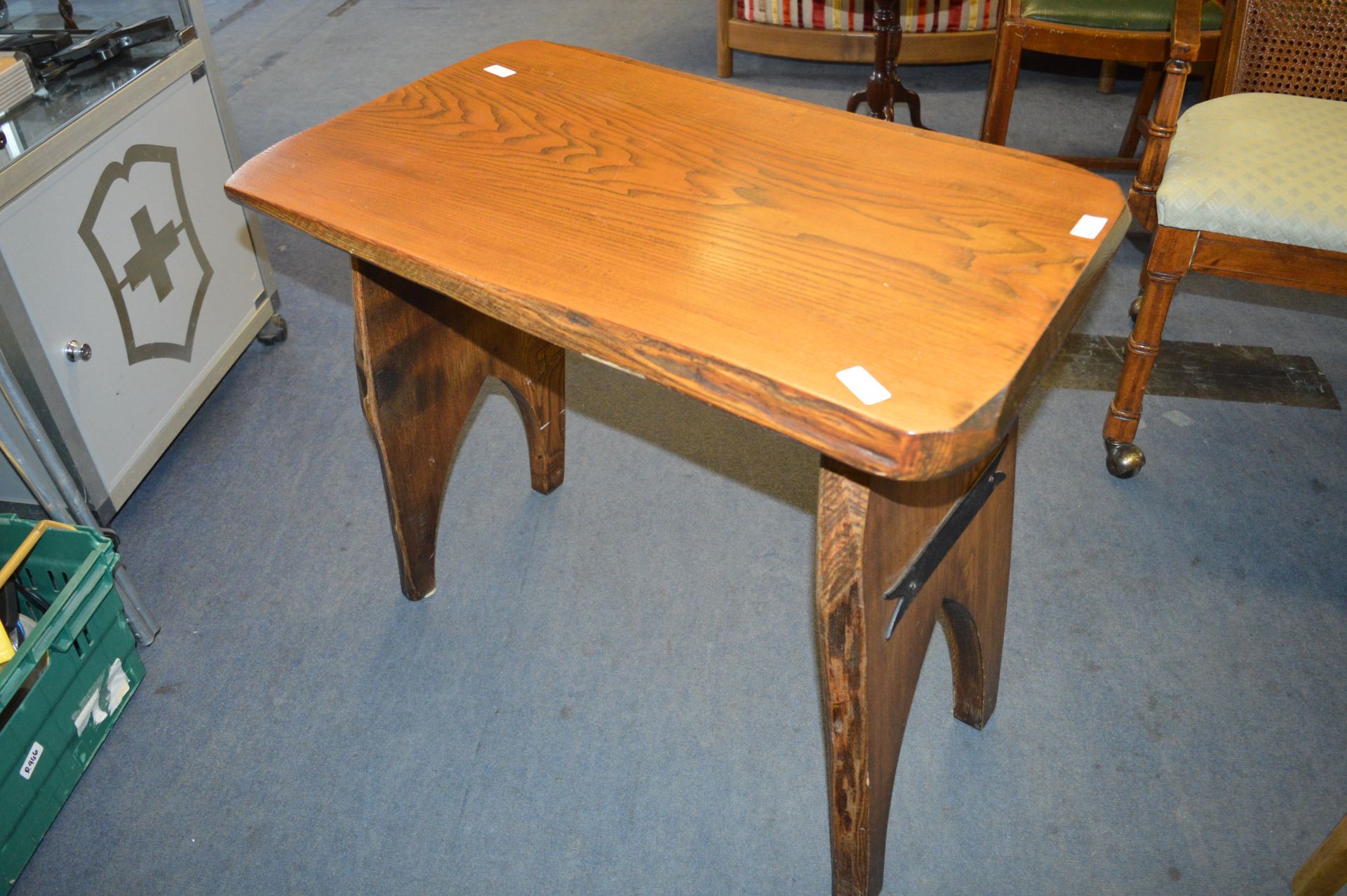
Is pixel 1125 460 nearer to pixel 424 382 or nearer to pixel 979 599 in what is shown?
pixel 979 599

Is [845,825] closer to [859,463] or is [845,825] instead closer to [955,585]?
[955,585]

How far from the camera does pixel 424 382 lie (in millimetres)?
1314

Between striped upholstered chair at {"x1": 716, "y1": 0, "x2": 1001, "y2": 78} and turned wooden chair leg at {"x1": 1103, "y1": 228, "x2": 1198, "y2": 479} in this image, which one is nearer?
turned wooden chair leg at {"x1": 1103, "y1": 228, "x2": 1198, "y2": 479}

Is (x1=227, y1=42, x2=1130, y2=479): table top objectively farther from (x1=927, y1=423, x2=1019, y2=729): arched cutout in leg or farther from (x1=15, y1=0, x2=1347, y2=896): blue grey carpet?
(x1=15, y1=0, x2=1347, y2=896): blue grey carpet

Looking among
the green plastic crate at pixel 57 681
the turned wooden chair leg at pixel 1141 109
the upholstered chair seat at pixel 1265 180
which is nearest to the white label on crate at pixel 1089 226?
the upholstered chair seat at pixel 1265 180

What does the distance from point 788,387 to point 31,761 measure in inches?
41.6

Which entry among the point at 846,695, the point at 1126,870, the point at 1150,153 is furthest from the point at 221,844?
the point at 1150,153

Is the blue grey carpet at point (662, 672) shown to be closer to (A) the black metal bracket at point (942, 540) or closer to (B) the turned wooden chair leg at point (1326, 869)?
(B) the turned wooden chair leg at point (1326, 869)

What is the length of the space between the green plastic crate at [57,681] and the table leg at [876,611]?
926mm

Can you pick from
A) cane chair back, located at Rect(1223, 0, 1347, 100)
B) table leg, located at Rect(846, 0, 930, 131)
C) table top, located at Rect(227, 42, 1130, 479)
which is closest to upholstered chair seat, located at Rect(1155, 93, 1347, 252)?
cane chair back, located at Rect(1223, 0, 1347, 100)

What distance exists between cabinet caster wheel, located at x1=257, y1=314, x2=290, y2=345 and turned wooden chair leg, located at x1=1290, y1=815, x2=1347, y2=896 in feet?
6.31

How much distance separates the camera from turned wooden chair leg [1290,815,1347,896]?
40.9 inches

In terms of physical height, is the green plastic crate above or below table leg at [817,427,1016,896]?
below

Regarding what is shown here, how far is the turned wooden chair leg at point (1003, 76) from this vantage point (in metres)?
2.13
